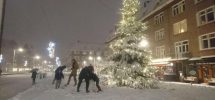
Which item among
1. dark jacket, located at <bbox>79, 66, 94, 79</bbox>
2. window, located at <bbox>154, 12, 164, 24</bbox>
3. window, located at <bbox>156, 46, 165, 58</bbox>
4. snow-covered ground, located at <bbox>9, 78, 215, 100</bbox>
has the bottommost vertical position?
snow-covered ground, located at <bbox>9, 78, 215, 100</bbox>

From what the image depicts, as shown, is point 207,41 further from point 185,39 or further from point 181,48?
point 181,48

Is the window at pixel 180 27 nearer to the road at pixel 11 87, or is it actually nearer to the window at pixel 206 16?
the window at pixel 206 16

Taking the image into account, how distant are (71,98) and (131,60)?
919 cm

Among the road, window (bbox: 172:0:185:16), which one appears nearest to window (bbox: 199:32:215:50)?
window (bbox: 172:0:185:16)

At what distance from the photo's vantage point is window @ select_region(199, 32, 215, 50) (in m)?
25.8

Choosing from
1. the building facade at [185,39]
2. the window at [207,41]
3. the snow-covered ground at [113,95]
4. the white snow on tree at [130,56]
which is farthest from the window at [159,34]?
the snow-covered ground at [113,95]

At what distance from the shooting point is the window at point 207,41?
84.7 ft

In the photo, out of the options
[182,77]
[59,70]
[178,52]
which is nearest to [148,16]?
[178,52]

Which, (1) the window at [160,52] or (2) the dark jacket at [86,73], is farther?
(1) the window at [160,52]

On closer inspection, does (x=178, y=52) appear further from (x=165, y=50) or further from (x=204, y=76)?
(x=204, y=76)

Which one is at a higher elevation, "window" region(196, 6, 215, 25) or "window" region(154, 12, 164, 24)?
"window" region(154, 12, 164, 24)

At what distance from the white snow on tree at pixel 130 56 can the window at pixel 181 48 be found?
12737 mm

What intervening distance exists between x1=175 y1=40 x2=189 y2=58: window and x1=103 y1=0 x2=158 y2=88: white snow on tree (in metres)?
12.7

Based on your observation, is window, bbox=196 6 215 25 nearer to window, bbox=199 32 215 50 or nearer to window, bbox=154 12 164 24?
window, bbox=199 32 215 50
